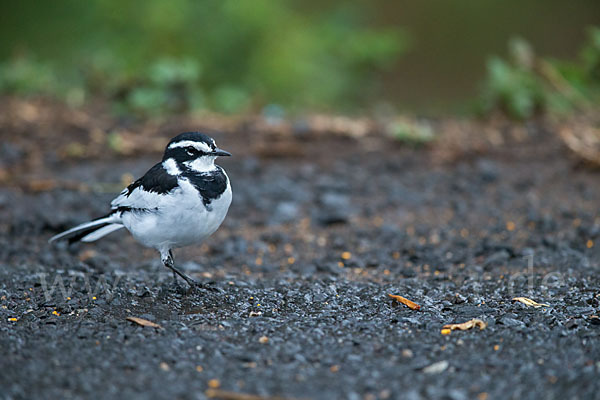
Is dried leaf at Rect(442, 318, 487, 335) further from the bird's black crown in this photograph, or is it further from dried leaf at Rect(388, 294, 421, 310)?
the bird's black crown

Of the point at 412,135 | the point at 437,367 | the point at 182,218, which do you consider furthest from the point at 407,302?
the point at 412,135

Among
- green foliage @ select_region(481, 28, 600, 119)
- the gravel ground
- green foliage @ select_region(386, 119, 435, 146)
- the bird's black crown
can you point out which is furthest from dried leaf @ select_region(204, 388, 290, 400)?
green foliage @ select_region(481, 28, 600, 119)

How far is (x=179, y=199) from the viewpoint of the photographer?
4.49m

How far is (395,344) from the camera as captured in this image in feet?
12.1

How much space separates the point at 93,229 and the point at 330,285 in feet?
5.62

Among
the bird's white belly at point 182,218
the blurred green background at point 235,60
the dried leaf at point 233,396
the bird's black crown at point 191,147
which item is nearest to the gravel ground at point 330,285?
the dried leaf at point 233,396

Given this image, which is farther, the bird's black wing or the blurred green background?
the blurred green background

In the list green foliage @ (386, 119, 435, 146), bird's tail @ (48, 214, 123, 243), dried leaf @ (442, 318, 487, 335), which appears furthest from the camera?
green foliage @ (386, 119, 435, 146)

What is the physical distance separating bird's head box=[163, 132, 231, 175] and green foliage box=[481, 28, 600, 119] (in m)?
4.17

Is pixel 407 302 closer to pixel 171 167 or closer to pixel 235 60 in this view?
pixel 171 167

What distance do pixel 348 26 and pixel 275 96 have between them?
6.38 ft

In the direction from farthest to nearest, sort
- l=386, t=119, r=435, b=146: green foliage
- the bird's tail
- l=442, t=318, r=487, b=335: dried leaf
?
l=386, t=119, r=435, b=146: green foliage, the bird's tail, l=442, t=318, r=487, b=335: dried leaf

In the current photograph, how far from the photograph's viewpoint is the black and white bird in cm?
450

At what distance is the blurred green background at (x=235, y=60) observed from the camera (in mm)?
8258
